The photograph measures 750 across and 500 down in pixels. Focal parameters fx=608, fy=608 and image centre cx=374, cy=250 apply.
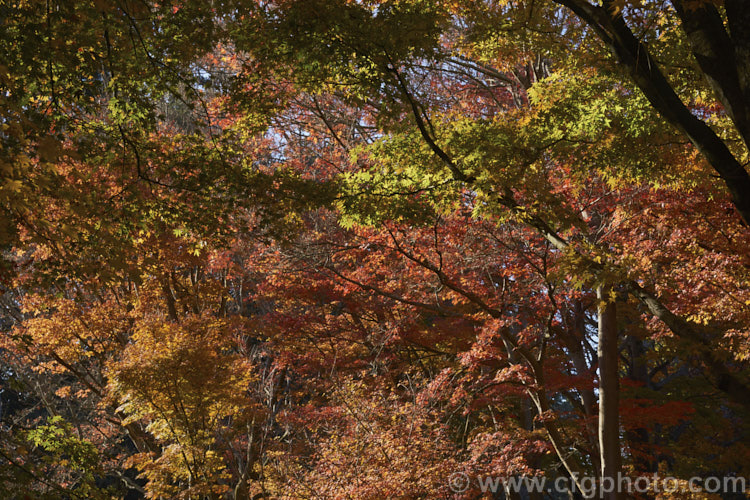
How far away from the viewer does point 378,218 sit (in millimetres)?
7410

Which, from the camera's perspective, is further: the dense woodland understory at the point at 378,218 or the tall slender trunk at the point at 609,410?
the tall slender trunk at the point at 609,410

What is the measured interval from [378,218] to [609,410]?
414 cm

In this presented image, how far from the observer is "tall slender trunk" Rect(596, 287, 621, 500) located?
826 centimetres

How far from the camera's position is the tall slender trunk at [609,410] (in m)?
8.26

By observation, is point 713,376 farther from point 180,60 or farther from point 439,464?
point 180,60

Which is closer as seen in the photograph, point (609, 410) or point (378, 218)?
point (378, 218)

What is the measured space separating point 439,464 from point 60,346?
7.32 m

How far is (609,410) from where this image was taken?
27.1 feet

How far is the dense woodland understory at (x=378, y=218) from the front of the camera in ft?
16.3

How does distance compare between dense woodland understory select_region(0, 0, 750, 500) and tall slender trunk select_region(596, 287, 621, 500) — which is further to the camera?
tall slender trunk select_region(596, 287, 621, 500)

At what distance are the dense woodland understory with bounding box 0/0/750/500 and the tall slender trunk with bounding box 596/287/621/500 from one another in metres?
0.03

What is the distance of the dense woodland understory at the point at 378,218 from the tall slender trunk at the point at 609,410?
0.10 feet

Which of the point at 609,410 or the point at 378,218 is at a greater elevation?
the point at 378,218

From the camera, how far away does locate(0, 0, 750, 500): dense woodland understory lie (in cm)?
496
